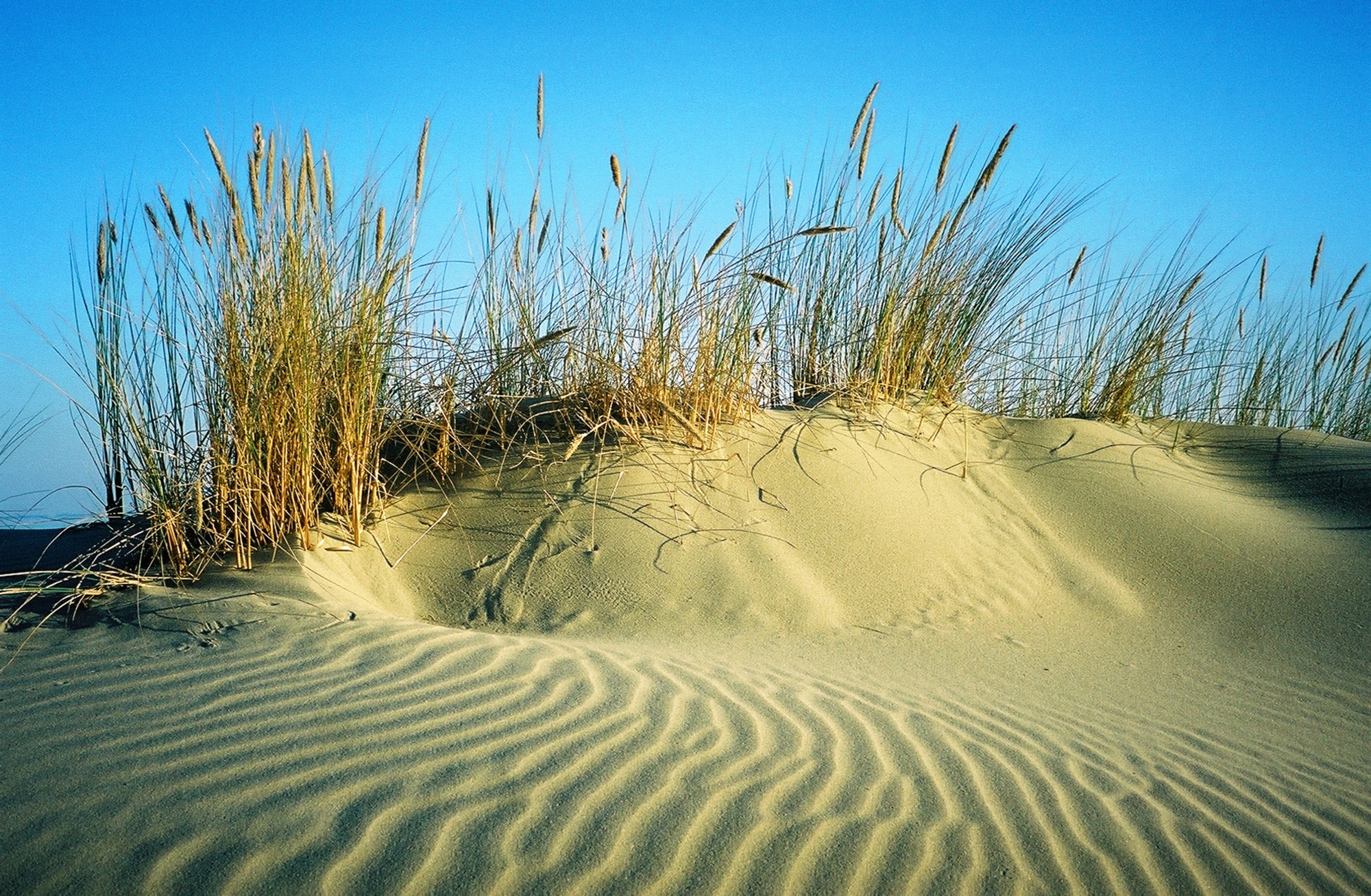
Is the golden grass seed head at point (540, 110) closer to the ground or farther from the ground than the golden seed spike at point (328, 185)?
farther from the ground

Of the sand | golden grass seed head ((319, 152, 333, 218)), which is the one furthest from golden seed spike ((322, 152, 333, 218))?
the sand

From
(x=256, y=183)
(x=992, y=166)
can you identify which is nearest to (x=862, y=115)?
(x=992, y=166)

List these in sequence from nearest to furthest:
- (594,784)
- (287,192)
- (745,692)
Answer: (594,784), (745,692), (287,192)

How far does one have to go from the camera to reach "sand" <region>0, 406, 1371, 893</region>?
157 centimetres

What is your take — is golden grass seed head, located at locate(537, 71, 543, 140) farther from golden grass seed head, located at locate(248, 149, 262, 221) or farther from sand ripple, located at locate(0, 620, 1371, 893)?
sand ripple, located at locate(0, 620, 1371, 893)

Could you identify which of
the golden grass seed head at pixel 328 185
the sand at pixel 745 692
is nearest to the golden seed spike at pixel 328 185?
the golden grass seed head at pixel 328 185

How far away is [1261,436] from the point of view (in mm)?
5141

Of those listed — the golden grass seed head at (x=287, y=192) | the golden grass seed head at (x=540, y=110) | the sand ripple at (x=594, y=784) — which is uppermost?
the golden grass seed head at (x=540, y=110)

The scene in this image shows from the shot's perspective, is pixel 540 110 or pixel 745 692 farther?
pixel 540 110

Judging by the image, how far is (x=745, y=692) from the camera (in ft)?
7.68

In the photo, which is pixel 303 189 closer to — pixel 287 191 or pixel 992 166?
pixel 287 191

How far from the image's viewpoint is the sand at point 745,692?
1.57 meters

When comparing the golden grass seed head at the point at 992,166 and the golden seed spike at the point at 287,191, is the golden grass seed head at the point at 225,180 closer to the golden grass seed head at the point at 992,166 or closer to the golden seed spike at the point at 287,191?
the golden seed spike at the point at 287,191

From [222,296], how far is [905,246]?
10.6 ft
